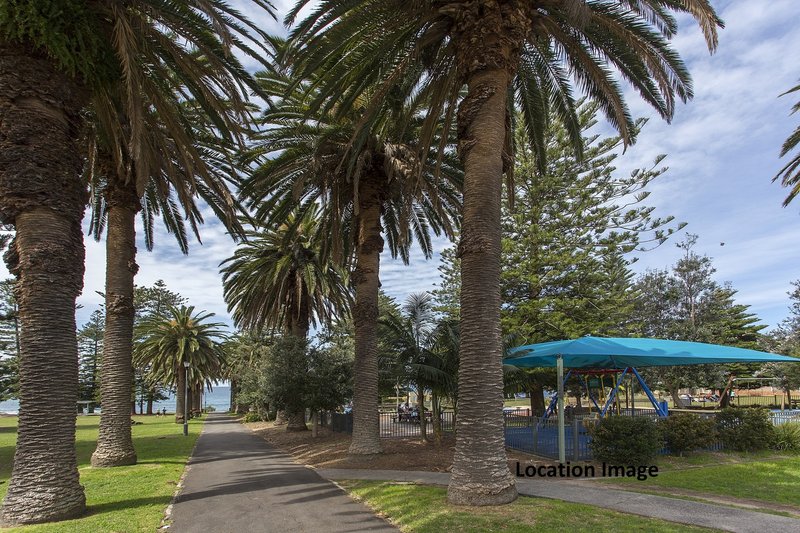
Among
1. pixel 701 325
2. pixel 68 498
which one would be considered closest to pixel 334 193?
pixel 68 498

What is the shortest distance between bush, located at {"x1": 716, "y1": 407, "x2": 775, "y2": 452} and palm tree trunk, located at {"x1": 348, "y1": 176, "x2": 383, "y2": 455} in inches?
367

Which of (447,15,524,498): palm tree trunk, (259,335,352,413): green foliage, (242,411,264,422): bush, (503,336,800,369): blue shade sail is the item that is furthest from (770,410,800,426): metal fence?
(242,411,264,422): bush

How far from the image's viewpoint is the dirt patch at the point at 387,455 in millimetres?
12336

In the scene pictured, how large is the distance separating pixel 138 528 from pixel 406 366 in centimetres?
872

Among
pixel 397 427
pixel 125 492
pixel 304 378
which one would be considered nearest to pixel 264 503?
pixel 125 492

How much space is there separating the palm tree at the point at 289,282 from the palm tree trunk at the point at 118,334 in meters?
9.15

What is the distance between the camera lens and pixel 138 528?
717 cm

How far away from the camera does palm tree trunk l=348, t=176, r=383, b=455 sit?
1391cm

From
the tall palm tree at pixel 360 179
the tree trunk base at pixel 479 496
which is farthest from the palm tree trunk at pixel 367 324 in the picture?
the tree trunk base at pixel 479 496

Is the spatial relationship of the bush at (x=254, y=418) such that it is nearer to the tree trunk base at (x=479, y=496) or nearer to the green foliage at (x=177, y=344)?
the green foliage at (x=177, y=344)

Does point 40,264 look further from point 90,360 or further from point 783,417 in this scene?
point 90,360

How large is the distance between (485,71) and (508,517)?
723cm

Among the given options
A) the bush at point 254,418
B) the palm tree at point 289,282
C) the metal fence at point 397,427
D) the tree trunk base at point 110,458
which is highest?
the palm tree at point 289,282

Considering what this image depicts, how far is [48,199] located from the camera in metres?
8.02
